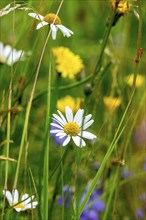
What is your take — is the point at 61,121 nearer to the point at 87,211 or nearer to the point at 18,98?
the point at 18,98

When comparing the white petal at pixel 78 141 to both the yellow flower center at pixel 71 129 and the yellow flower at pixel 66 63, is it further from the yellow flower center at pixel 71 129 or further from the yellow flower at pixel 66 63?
the yellow flower at pixel 66 63

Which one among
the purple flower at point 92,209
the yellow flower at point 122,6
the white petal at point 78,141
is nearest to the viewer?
the white petal at point 78,141

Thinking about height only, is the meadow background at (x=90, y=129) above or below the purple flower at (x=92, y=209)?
above

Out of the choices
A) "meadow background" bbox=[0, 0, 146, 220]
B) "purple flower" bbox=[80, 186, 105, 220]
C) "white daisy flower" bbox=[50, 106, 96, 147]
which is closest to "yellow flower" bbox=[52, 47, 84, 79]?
"meadow background" bbox=[0, 0, 146, 220]

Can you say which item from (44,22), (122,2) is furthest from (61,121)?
(122,2)

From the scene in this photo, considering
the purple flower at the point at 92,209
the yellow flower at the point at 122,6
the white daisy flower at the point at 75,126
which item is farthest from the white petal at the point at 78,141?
→ the purple flower at the point at 92,209

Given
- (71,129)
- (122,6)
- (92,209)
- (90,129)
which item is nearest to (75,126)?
(71,129)
